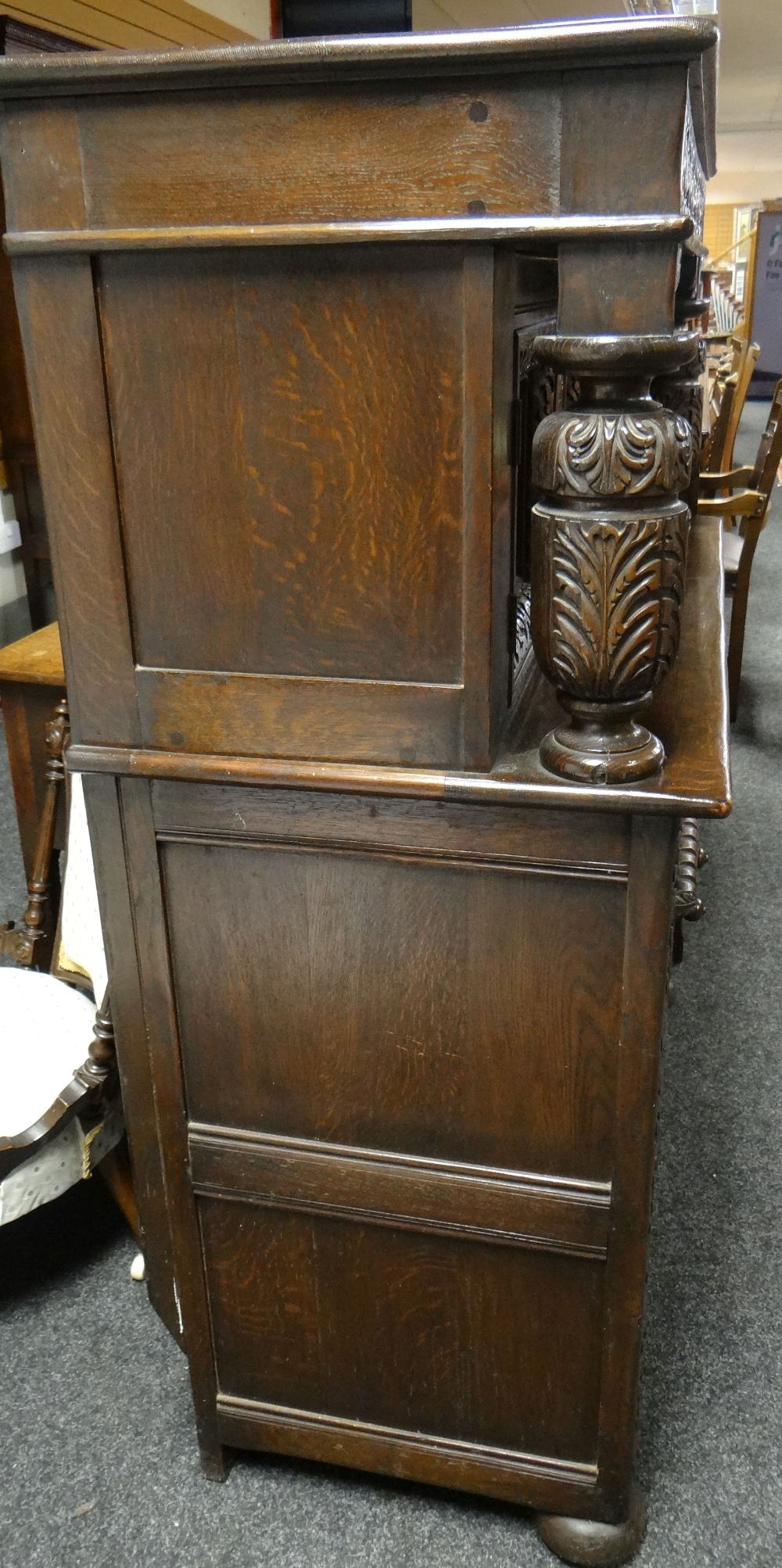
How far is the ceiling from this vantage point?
4759 mm

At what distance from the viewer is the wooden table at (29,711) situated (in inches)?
90.9

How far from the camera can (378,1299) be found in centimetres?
145

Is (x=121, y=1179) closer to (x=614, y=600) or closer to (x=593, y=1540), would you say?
(x=593, y=1540)

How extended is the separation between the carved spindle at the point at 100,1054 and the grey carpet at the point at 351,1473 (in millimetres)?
385

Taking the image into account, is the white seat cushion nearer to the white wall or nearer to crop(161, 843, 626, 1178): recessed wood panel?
crop(161, 843, 626, 1178): recessed wood panel

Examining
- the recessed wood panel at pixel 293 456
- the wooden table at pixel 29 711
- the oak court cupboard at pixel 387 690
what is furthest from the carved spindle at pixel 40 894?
the recessed wood panel at pixel 293 456

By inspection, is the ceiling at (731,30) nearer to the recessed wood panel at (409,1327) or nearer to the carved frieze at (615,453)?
the carved frieze at (615,453)

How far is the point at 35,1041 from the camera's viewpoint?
1.91 metres

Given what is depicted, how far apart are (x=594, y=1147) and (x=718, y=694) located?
0.51 meters

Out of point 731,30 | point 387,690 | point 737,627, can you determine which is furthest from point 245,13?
point 731,30

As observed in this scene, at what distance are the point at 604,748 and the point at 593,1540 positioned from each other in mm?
1005

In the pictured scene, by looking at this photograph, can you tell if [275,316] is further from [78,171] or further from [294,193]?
[78,171]

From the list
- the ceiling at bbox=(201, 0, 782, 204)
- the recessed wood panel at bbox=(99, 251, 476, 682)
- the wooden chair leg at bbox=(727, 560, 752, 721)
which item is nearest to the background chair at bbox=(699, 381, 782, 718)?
the wooden chair leg at bbox=(727, 560, 752, 721)

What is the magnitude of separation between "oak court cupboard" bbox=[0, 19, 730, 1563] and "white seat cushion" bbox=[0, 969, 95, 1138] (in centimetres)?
35
